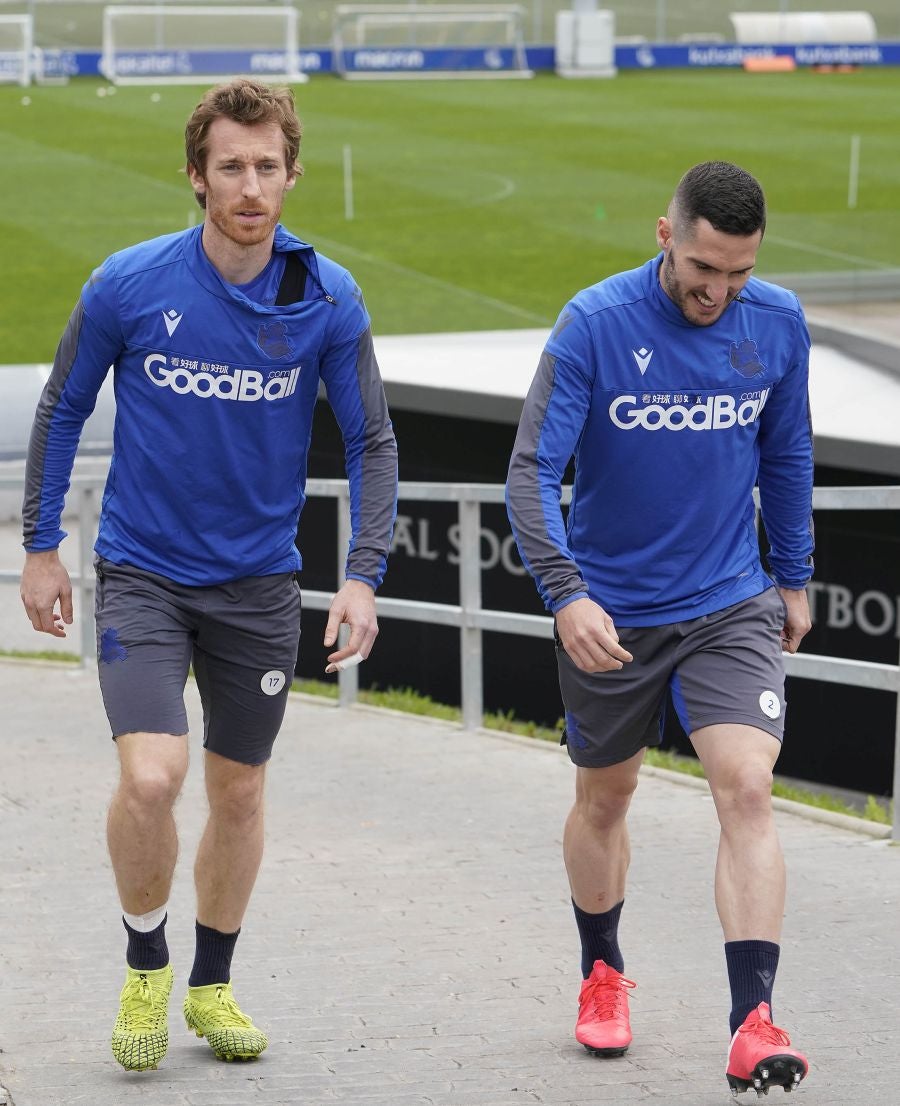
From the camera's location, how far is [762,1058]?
3979mm

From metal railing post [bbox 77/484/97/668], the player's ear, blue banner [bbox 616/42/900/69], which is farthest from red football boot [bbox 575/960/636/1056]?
blue banner [bbox 616/42/900/69]

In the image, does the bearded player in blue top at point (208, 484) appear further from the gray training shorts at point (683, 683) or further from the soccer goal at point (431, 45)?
the soccer goal at point (431, 45)

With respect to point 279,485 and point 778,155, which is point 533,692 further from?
point 778,155

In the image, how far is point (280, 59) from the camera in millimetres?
47625

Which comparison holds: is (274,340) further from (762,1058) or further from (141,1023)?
(762,1058)

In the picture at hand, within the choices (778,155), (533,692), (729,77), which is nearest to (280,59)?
(729,77)

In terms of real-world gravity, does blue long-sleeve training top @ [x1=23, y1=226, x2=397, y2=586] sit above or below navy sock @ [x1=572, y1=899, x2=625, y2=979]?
above

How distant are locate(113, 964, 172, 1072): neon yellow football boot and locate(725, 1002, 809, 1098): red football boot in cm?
124

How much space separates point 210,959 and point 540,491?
131 centimetres

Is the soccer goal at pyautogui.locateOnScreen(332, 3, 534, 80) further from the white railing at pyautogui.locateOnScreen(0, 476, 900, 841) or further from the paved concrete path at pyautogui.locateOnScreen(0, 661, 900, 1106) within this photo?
the paved concrete path at pyautogui.locateOnScreen(0, 661, 900, 1106)

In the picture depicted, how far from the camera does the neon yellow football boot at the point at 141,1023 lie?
4.42 m

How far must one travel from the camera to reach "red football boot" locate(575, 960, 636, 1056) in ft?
15.1

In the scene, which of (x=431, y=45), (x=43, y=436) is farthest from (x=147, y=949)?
(x=431, y=45)

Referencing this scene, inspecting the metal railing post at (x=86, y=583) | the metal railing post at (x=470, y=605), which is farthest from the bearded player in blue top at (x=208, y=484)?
the metal railing post at (x=86, y=583)
